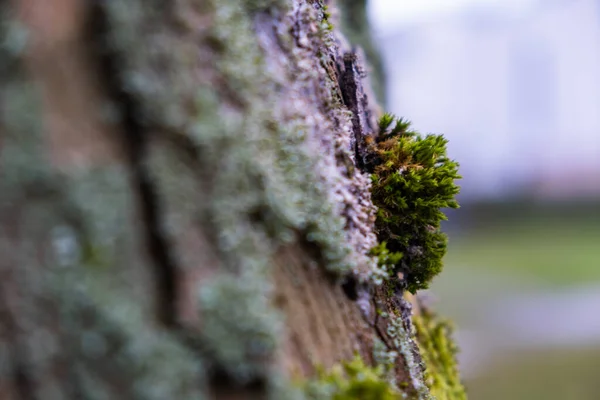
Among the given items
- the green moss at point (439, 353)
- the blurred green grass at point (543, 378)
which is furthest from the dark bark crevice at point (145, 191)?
the blurred green grass at point (543, 378)

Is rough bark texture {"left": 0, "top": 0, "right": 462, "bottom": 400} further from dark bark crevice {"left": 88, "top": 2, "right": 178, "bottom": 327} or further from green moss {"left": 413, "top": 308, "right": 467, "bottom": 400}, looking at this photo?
green moss {"left": 413, "top": 308, "right": 467, "bottom": 400}

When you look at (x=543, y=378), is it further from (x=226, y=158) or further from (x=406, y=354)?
(x=226, y=158)

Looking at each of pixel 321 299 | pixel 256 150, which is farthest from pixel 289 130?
pixel 321 299

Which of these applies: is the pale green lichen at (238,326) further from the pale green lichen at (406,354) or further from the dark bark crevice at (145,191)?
the pale green lichen at (406,354)

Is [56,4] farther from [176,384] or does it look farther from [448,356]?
[448,356]

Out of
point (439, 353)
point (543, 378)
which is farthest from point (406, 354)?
point (543, 378)

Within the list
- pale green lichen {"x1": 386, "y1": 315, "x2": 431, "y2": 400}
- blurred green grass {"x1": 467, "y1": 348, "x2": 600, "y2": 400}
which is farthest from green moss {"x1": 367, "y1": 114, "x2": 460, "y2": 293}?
blurred green grass {"x1": 467, "y1": 348, "x2": 600, "y2": 400}
